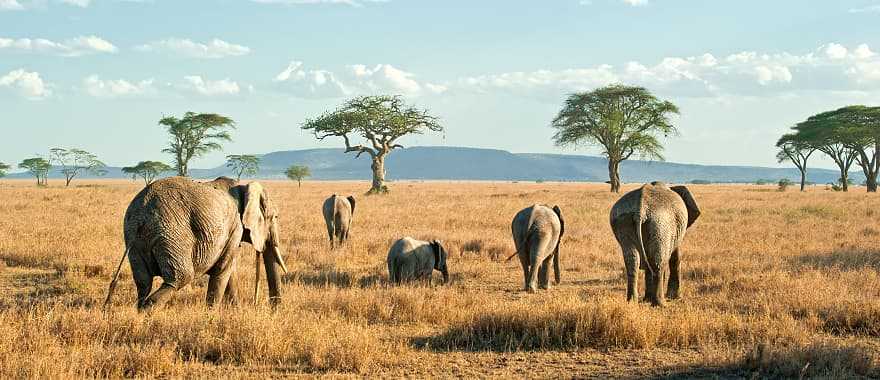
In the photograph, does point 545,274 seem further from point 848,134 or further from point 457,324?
point 848,134

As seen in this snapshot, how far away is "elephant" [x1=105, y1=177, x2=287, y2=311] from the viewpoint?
22.3ft

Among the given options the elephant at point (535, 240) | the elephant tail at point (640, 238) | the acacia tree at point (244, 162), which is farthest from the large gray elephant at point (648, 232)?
the acacia tree at point (244, 162)

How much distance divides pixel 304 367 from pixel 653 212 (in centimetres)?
483

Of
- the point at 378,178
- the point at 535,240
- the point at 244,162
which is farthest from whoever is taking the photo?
the point at 244,162

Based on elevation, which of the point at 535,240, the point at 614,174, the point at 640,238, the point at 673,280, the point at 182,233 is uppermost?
the point at 614,174

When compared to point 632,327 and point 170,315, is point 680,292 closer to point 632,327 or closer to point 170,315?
point 632,327

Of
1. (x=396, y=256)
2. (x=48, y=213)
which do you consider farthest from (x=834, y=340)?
(x=48, y=213)

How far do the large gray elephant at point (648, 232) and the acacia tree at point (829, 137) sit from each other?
57.7 metres

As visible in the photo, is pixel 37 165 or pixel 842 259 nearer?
pixel 842 259

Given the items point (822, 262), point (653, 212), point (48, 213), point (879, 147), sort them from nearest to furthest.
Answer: point (653, 212) → point (822, 262) → point (48, 213) → point (879, 147)

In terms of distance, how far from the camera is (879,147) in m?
57.3

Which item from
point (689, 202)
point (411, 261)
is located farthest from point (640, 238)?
point (411, 261)

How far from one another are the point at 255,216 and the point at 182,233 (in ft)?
3.70

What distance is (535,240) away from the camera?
1035cm
